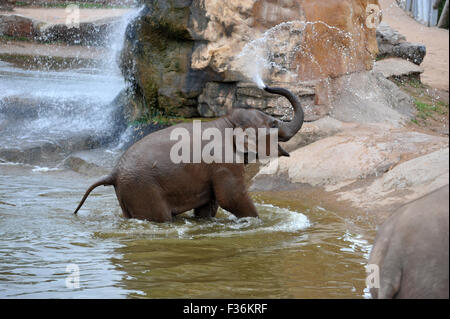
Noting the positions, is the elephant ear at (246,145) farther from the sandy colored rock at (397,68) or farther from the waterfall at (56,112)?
the sandy colored rock at (397,68)

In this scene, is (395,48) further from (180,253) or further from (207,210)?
(180,253)

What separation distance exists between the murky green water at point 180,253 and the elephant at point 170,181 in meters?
0.18

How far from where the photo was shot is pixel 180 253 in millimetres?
5578

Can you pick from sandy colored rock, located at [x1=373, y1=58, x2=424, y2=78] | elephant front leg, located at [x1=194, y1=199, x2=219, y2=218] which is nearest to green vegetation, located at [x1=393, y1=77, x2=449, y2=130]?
sandy colored rock, located at [x1=373, y1=58, x2=424, y2=78]

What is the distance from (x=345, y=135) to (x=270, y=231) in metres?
3.23

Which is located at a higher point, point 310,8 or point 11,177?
point 310,8

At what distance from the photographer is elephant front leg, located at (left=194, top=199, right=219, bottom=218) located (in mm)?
7031

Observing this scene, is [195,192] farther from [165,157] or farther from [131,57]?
[131,57]

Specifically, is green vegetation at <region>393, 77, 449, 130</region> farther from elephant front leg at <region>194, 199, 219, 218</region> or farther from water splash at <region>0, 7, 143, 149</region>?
water splash at <region>0, 7, 143, 149</region>

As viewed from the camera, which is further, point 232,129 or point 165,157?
point 232,129

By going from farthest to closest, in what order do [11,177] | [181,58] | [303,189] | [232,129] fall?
[181,58], [11,177], [303,189], [232,129]

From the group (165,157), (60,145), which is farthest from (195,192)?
(60,145)

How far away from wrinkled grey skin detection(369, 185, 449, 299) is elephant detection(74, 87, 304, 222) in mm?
3863
